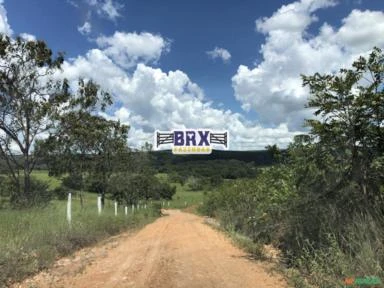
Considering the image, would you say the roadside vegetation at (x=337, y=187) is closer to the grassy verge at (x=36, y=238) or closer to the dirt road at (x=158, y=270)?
the dirt road at (x=158, y=270)

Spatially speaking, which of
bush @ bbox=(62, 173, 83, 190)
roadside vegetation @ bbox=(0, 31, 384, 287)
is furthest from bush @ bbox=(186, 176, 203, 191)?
roadside vegetation @ bbox=(0, 31, 384, 287)

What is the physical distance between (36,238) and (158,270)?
3723 mm

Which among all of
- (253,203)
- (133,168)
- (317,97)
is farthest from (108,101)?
(317,97)

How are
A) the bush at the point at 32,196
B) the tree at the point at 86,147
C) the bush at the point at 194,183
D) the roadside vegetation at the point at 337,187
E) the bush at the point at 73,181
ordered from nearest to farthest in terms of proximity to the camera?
the roadside vegetation at the point at 337,187 → the bush at the point at 32,196 → the tree at the point at 86,147 → the bush at the point at 73,181 → the bush at the point at 194,183

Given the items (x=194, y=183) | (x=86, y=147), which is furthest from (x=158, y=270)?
(x=194, y=183)

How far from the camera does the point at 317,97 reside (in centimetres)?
1071

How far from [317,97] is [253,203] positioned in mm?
10691

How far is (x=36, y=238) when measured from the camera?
12055 millimetres

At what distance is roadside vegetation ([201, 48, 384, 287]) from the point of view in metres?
8.48

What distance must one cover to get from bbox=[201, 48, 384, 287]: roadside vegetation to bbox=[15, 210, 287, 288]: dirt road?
1067mm

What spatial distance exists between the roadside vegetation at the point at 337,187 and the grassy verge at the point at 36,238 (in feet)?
18.1

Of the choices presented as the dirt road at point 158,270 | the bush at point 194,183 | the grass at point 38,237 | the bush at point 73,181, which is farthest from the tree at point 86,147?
the bush at point 194,183

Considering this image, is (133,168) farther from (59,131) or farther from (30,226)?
(30,226)

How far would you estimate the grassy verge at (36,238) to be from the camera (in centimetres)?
949
